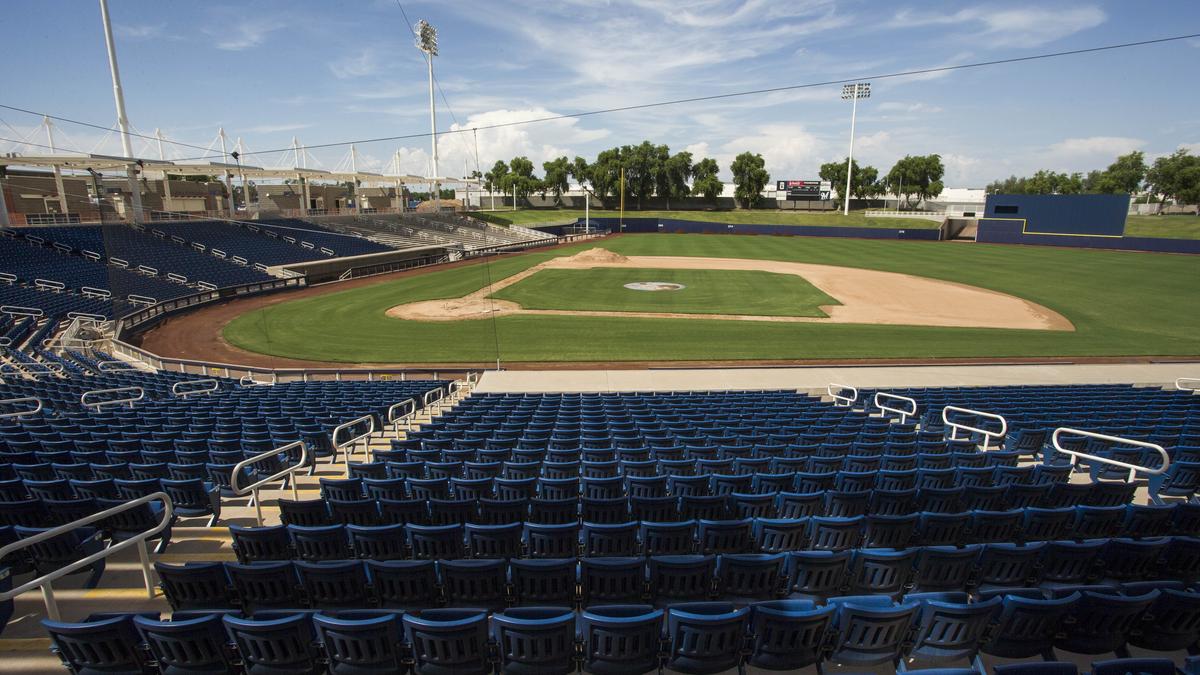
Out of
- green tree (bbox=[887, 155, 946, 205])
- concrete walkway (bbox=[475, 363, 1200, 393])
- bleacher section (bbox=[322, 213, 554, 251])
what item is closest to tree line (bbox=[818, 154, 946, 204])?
green tree (bbox=[887, 155, 946, 205])

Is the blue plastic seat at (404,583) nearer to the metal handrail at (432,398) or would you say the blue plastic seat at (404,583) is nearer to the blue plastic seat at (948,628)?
the blue plastic seat at (948,628)

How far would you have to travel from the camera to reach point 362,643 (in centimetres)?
428

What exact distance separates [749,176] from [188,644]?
452 ft

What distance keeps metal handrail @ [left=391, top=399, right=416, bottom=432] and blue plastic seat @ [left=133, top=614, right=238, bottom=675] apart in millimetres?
8454

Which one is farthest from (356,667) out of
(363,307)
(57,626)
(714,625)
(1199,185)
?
(1199,185)

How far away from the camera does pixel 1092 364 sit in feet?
72.2

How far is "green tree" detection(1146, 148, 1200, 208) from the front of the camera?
104m

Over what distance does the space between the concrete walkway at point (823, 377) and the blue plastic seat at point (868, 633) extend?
1442 centimetres

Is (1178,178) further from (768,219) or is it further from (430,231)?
(430,231)

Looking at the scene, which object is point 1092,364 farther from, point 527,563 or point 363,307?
point 363,307

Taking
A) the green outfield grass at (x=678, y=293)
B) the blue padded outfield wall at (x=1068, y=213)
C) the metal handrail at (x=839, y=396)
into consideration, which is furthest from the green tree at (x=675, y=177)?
the metal handrail at (x=839, y=396)

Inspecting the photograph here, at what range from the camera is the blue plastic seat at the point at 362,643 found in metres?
4.19

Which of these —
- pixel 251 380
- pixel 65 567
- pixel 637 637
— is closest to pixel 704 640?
pixel 637 637

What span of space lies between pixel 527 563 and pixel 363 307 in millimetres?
33881
